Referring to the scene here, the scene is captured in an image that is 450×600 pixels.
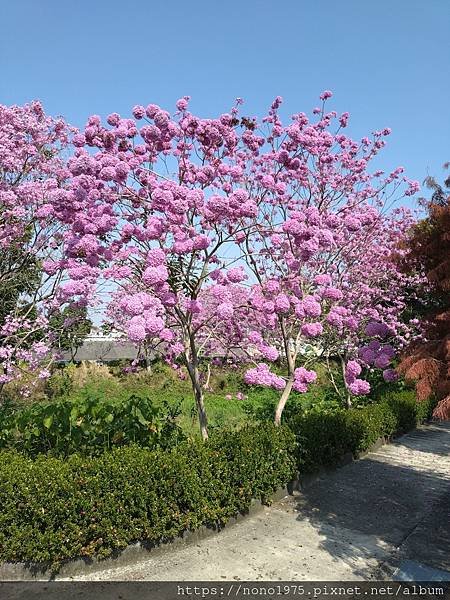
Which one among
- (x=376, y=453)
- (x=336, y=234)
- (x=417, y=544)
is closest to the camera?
(x=417, y=544)

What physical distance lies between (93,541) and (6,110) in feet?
26.1

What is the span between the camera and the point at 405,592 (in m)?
4.11

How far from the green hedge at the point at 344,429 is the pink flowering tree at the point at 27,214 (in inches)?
193

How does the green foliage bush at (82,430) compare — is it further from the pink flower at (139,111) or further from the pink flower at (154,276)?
the pink flower at (139,111)

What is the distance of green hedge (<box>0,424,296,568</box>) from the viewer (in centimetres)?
441

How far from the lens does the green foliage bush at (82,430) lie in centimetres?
599

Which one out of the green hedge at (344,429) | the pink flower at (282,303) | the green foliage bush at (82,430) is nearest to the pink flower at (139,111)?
the pink flower at (282,303)

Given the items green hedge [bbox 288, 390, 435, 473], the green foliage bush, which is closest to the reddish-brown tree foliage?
green hedge [bbox 288, 390, 435, 473]

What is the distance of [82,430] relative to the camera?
6.01 meters

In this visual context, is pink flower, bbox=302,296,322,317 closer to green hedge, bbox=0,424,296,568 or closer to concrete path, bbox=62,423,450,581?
green hedge, bbox=0,424,296,568

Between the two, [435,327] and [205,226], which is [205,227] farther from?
[435,327]

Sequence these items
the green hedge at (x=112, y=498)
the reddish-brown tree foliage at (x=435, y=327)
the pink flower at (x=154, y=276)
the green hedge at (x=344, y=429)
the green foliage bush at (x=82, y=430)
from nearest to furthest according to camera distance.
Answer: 1. the reddish-brown tree foliage at (x=435, y=327)
2. the green hedge at (x=112, y=498)
3. the pink flower at (x=154, y=276)
4. the green foliage bush at (x=82, y=430)
5. the green hedge at (x=344, y=429)

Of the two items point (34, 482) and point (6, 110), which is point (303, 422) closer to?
point (34, 482)

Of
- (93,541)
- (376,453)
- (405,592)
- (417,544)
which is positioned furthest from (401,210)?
(93,541)
